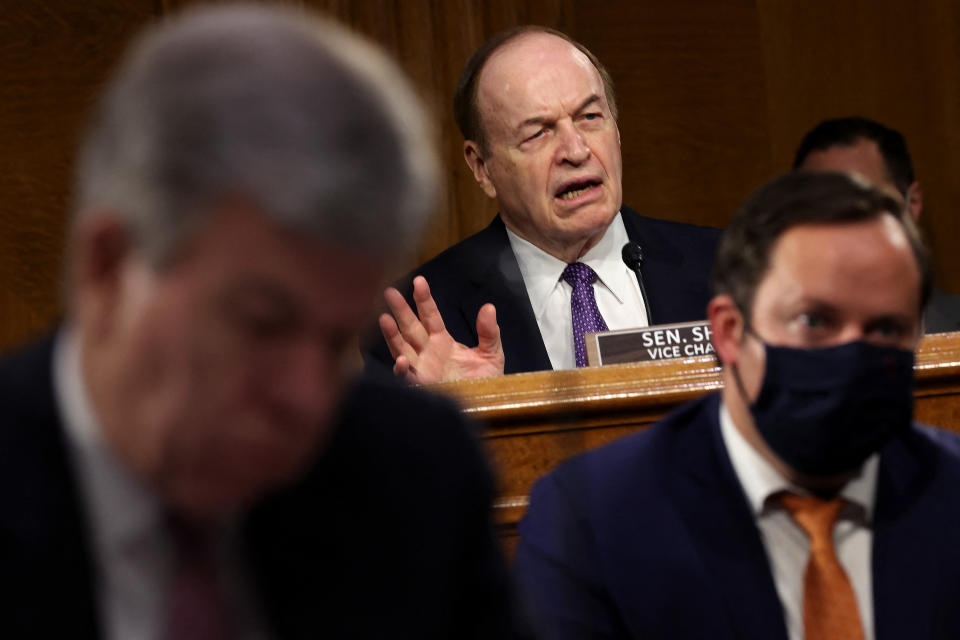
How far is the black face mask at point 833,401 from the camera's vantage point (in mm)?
1469

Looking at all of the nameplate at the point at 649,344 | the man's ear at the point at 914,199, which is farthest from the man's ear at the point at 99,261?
the man's ear at the point at 914,199

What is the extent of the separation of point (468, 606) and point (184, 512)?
0.87 ft

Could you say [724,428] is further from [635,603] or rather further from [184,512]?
[184,512]

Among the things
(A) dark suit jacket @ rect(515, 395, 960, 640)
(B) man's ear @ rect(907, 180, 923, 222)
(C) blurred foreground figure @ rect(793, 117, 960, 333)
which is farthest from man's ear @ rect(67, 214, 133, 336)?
(B) man's ear @ rect(907, 180, 923, 222)

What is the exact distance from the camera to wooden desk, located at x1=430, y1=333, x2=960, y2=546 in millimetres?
2080

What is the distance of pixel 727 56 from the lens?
4.24 metres

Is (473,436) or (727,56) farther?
(727,56)

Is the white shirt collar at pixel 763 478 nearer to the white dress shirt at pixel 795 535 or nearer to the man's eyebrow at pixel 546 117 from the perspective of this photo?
the white dress shirt at pixel 795 535

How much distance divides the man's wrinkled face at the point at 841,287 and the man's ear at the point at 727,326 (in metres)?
0.05

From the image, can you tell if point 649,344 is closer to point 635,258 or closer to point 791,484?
point 635,258

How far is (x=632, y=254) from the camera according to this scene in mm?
2867

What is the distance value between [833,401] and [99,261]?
98 cm

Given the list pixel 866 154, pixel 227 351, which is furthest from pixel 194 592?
pixel 866 154

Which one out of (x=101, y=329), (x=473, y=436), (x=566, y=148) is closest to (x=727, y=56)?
(x=566, y=148)
